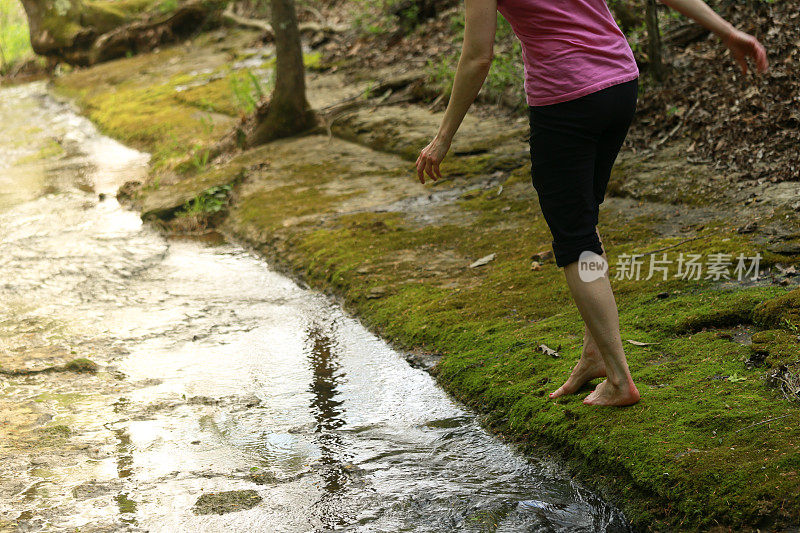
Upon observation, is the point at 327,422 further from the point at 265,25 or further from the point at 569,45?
the point at 265,25

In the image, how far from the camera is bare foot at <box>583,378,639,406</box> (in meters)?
3.04

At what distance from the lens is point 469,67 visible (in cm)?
279

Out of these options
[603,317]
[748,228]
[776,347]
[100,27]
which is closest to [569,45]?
[603,317]

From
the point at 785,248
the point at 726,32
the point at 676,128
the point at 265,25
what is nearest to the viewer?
the point at 726,32

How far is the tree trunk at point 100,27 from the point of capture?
1931 cm

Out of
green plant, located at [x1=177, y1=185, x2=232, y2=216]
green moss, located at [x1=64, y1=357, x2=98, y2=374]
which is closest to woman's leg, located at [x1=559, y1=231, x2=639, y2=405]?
green moss, located at [x1=64, y1=357, x2=98, y2=374]

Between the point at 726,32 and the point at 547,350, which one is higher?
the point at 726,32

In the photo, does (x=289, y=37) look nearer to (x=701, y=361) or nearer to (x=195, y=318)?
(x=195, y=318)

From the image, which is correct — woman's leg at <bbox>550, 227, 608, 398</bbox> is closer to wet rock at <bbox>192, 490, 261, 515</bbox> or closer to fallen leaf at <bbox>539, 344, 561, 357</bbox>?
fallen leaf at <bbox>539, 344, 561, 357</bbox>

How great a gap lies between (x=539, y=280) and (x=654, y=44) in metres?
3.50

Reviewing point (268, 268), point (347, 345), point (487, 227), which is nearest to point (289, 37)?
point (268, 268)

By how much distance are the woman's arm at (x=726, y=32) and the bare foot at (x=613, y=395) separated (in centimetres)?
130

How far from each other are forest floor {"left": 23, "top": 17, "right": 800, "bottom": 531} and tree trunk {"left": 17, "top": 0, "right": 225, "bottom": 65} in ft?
34.5

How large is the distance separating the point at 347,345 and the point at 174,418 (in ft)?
3.97
